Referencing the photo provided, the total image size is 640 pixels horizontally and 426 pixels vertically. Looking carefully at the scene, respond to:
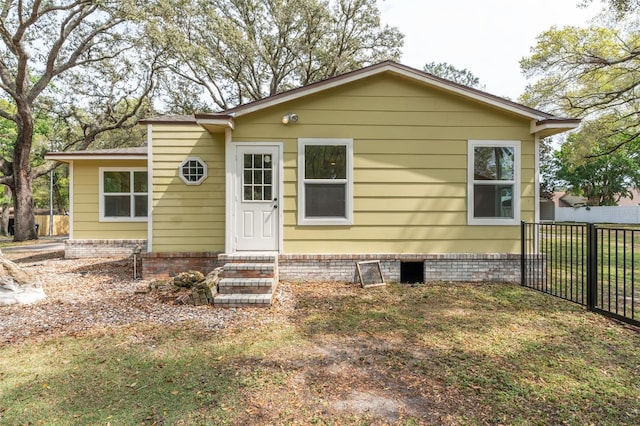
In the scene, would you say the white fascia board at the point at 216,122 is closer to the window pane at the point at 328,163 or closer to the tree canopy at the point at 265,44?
the window pane at the point at 328,163

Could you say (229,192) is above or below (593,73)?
below

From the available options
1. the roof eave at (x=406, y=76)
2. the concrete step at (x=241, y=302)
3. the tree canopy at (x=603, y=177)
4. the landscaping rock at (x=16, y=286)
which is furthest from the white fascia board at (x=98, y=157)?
the tree canopy at (x=603, y=177)

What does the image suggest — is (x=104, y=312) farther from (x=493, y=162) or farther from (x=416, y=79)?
(x=493, y=162)

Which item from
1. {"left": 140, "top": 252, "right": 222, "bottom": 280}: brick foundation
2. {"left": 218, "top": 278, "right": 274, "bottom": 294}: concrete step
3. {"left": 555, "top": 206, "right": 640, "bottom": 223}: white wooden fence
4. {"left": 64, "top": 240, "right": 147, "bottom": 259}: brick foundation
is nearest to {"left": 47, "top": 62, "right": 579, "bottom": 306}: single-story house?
{"left": 140, "top": 252, "right": 222, "bottom": 280}: brick foundation

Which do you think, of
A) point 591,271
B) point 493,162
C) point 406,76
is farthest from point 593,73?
point 591,271

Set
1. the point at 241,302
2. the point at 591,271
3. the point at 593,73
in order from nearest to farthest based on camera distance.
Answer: the point at 591,271 < the point at 241,302 < the point at 593,73

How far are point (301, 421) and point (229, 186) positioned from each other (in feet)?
14.9

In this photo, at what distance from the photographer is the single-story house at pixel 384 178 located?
20.3 ft

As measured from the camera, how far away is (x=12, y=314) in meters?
4.52

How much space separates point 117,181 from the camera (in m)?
9.57

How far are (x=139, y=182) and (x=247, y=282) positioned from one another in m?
6.31

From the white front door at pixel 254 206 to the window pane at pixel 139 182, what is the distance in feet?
16.1

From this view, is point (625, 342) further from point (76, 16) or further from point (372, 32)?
point (76, 16)

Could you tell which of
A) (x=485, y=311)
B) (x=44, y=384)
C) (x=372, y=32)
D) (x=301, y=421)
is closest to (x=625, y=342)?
(x=485, y=311)
